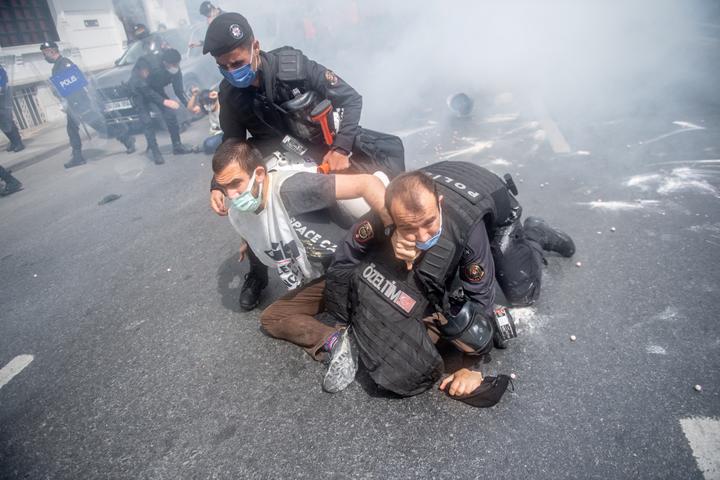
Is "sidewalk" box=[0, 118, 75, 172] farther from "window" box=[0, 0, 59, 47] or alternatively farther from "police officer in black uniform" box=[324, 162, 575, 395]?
"police officer in black uniform" box=[324, 162, 575, 395]

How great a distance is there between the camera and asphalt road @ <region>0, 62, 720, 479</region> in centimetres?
183

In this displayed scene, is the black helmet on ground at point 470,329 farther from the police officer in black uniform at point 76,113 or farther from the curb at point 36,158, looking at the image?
the curb at point 36,158

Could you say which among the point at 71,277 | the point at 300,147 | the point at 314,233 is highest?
the point at 300,147

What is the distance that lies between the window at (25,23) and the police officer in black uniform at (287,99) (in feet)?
46.5

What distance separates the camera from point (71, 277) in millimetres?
3779

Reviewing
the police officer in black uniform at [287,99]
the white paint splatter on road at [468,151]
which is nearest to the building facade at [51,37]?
the white paint splatter on road at [468,151]

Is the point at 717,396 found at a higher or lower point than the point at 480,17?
lower

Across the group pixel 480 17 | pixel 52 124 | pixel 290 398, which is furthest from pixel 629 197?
pixel 52 124

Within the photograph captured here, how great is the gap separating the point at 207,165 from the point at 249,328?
4.07m

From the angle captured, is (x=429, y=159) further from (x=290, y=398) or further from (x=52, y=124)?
(x=52, y=124)

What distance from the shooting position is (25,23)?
13.1 m

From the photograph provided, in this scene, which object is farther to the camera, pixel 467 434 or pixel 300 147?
pixel 300 147

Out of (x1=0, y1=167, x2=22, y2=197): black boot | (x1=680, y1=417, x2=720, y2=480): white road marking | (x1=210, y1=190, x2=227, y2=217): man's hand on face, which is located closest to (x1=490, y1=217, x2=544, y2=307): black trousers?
(x1=680, y1=417, x2=720, y2=480): white road marking

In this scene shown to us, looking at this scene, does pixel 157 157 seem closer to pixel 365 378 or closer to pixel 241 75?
pixel 241 75
